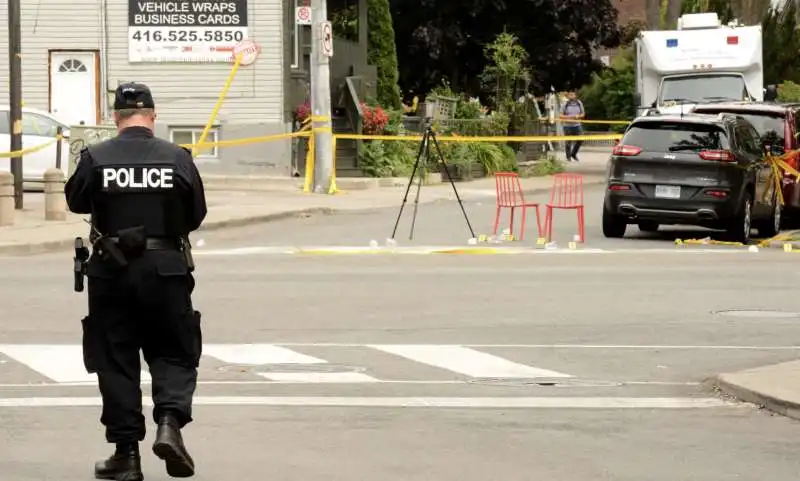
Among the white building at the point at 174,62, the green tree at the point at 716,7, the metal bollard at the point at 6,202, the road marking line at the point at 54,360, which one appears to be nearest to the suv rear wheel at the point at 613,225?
the metal bollard at the point at 6,202

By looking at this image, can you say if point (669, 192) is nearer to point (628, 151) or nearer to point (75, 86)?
point (628, 151)

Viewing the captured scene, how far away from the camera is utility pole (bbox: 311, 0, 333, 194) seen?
31094 millimetres

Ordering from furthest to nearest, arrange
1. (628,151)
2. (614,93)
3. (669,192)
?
1. (614,93)
2. (628,151)
3. (669,192)

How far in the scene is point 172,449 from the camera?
7586mm

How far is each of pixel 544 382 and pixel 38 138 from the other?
1996 cm

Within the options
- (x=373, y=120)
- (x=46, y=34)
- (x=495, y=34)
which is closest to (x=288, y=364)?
(x=46, y=34)

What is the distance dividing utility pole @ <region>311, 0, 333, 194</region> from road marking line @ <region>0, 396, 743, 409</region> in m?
20.8

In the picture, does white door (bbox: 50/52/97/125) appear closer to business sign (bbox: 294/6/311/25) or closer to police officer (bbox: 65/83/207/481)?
business sign (bbox: 294/6/311/25)

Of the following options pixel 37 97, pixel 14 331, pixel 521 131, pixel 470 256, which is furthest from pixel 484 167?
pixel 14 331

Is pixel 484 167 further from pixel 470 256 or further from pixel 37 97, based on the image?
pixel 470 256

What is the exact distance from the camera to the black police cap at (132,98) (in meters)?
7.84

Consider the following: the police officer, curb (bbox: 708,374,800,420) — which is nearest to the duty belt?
the police officer

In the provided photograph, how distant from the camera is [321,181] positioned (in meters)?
31.3

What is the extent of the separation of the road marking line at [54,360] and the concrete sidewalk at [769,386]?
3674mm
